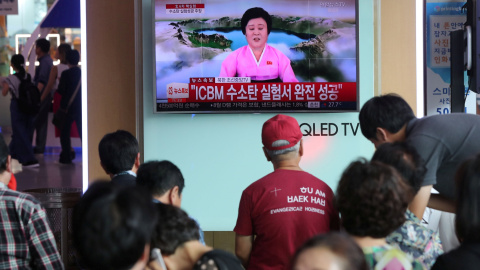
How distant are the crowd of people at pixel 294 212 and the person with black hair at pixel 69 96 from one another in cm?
648

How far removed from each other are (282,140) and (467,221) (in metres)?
1.12

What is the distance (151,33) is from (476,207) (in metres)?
3.99

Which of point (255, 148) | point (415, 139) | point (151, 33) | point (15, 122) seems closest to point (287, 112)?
point (255, 148)

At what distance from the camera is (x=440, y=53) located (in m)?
5.84

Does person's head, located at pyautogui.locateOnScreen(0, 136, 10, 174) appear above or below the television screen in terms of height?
below

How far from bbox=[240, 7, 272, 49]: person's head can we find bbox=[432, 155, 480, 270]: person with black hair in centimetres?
352

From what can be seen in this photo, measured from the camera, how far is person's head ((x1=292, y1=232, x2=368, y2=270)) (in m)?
1.49

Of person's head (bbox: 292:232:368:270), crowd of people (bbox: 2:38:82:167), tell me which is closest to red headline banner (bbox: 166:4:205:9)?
person's head (bbox: 292:232:368:270)

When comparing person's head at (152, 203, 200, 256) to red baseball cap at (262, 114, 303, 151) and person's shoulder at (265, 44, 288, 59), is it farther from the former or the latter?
person's shoulder at (265, 44, 288, 59)

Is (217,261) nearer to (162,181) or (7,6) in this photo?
(162,181)

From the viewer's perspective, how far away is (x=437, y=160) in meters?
2.94

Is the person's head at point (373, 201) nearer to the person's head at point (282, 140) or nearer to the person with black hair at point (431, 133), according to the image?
the person's head at point (282, 140)

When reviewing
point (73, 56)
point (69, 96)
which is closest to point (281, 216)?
point (73, 56)

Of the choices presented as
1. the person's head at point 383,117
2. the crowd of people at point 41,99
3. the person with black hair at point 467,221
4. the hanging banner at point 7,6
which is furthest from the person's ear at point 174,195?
the hanging banner at point 7,6
